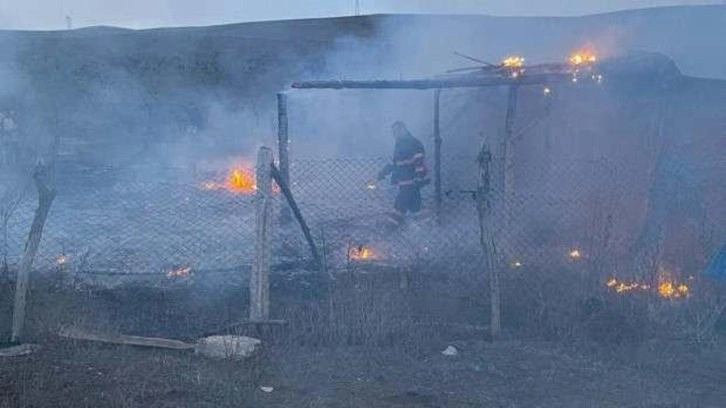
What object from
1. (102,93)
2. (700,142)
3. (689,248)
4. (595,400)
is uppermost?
(102,93)

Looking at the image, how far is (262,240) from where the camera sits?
625 cm

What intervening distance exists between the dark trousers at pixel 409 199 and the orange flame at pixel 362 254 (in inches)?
76.7

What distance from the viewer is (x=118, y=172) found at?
15.5 m

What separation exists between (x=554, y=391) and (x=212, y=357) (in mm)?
2614

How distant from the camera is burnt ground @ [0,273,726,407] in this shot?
5.19m

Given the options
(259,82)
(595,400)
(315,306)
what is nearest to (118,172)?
(315,306)

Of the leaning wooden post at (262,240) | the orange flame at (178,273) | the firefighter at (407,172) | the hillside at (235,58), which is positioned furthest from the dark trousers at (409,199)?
the hillside at (235,58)

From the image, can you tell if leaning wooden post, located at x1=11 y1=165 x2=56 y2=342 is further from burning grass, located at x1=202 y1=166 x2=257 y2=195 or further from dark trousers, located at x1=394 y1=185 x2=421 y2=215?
burning grass, located at x1=202 y1=166 x2=257 y2=195

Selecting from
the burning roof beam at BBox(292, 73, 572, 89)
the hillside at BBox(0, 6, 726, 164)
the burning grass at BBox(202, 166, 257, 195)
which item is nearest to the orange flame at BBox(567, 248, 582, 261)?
the burning roof beam at BBox(292, 73, 572, 89)

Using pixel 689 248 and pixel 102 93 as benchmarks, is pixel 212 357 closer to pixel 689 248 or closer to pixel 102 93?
pixel 689 248

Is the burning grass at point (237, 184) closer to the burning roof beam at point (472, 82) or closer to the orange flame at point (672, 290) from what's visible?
the burning roof beam at point (472, 82)

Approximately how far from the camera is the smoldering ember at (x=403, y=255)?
18.4ft

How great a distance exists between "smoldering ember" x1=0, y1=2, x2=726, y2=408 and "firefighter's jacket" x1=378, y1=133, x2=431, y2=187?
1.2 inches

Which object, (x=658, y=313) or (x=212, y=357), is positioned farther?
(x=658, y=313)
